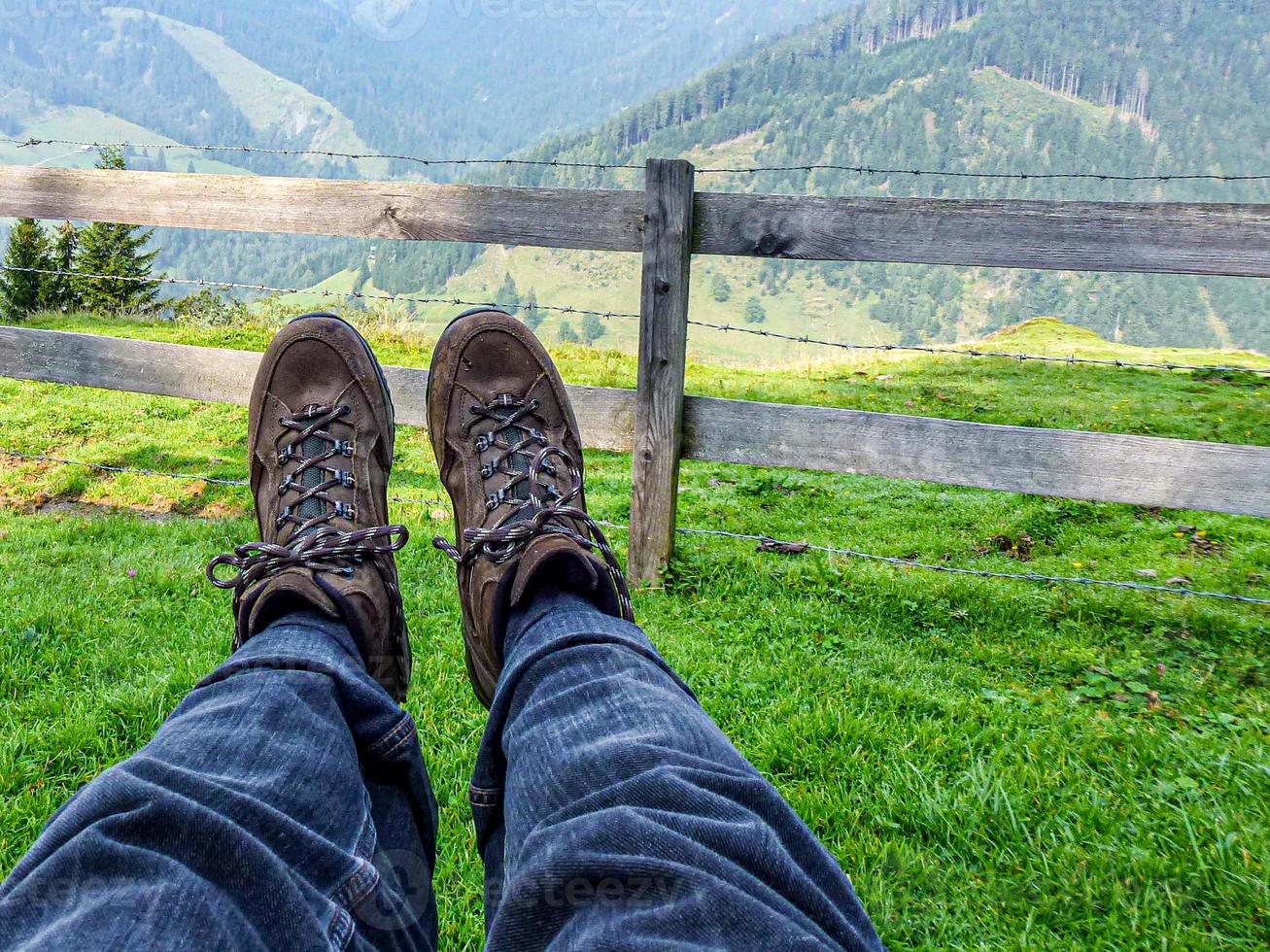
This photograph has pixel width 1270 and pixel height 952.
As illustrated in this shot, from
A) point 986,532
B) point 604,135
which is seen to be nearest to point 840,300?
point 604,135

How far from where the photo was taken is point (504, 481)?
2.24 meters

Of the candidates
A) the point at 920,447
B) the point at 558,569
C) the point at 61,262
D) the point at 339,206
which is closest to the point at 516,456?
the point at 558,569

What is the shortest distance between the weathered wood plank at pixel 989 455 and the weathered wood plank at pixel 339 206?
85 cm

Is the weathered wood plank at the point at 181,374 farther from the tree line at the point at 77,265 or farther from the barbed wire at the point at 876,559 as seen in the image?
the tree line at the point at 77,265

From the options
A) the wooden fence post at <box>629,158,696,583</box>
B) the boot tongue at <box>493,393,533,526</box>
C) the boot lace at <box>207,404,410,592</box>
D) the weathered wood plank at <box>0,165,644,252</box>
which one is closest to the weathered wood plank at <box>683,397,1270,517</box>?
the wooden fence post at <box>629,158,696,583</box>

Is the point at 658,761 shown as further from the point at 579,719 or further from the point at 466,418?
the point at 466,418

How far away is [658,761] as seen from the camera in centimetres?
103

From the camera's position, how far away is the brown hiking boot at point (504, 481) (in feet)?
5.71

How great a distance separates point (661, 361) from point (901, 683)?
1.49m

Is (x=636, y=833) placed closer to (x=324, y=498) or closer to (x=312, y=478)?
(x=324, y=498)

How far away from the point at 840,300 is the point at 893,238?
432 feet

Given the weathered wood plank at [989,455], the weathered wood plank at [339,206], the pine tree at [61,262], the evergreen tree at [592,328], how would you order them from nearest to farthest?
1. the weathered wood plank at [989,455]
2. the weathered wood plank at [339,206]
3. the pine tree at [61,262]
4. the evergreen tree at [592,328]

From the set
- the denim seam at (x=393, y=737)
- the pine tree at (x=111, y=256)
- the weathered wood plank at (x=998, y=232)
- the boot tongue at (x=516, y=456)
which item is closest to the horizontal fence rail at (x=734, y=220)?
the weathered wood plank at (x=998, y=232)

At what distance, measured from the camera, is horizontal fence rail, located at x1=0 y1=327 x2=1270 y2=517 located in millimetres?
2822
